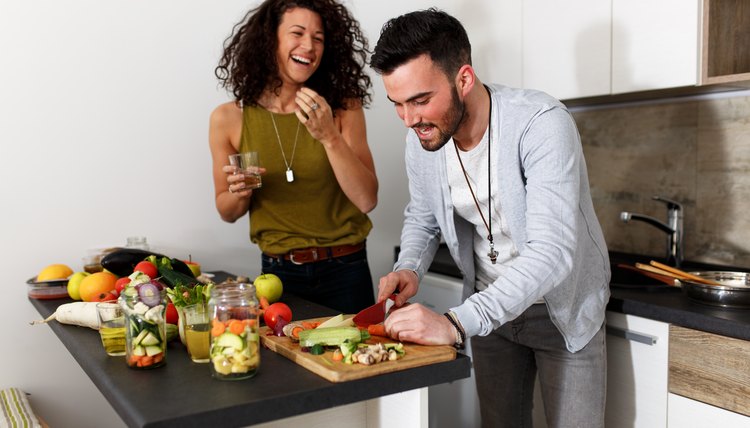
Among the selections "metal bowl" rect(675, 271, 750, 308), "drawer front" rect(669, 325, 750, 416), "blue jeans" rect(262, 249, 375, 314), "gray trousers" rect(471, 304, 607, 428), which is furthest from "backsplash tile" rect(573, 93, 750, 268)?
"blue jeans" rect(262, 249, 375, 314)

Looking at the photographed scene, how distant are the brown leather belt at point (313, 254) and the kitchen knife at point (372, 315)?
65 centimetres

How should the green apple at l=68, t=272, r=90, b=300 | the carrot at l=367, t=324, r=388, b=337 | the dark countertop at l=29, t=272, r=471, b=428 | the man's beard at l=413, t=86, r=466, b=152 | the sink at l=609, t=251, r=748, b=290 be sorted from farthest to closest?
the sink at l=609, t=251, r=748, b=290 < the green apple at l=68, t=272, r=90, b=300 < the man's beard at l=413, t=86, r=466, b=152 < the carrot at l=367, t=324, r=388, b=337 < the dark countertop at l=29, t=272, r=471, b=428

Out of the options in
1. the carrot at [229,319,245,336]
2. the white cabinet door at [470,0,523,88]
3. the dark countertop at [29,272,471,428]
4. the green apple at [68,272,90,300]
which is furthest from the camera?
the white cabinet door at [470,0,523,88]

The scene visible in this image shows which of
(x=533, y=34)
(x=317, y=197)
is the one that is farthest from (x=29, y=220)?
(x=533, y=34)

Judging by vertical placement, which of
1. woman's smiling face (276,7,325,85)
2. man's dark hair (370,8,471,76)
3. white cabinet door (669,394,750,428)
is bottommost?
white cabinet door (669,394,750,428)

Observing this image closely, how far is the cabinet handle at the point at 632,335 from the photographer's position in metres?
1.88

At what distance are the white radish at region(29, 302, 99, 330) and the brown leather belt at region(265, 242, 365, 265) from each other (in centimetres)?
66

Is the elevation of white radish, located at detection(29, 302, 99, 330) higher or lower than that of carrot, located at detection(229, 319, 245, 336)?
lower

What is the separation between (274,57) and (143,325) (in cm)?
113

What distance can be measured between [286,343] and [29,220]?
1.46 meters

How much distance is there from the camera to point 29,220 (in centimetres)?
242

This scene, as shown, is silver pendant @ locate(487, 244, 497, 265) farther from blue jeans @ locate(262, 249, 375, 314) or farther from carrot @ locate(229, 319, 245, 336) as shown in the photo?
carrot @ locate(229, 319, 245, 336)

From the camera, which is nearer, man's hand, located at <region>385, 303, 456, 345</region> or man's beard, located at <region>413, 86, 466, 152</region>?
man's hand, located at <region>385, 303, 456, 345</region>

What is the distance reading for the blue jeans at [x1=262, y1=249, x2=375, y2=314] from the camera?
7.16 feet
